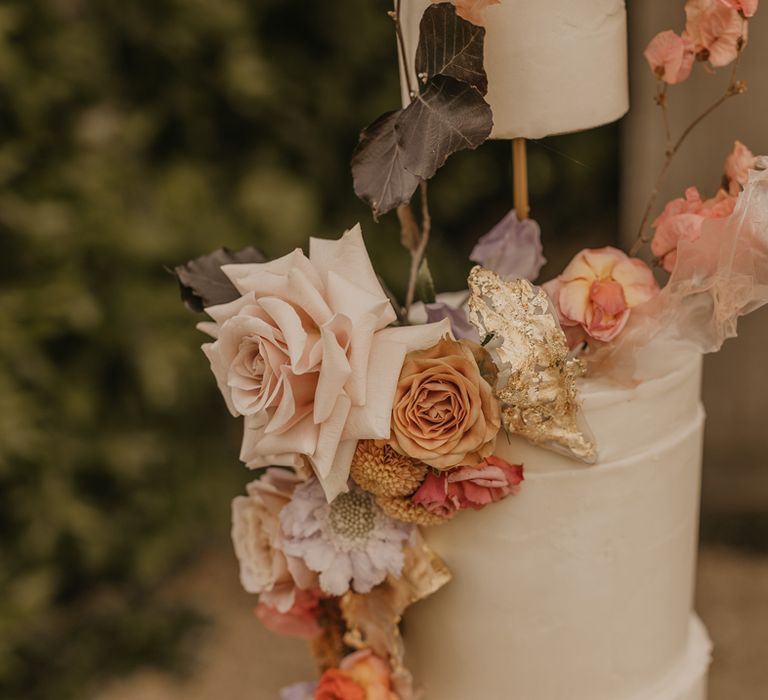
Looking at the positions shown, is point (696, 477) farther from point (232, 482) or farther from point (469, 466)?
point (232, 482)

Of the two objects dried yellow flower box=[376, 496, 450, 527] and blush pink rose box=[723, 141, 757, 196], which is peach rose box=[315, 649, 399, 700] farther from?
blush pink rose box=[723, 141, 757, 196]

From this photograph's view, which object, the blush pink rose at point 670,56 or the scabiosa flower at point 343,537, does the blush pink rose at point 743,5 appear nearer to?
the blush pink rose at point 670,56

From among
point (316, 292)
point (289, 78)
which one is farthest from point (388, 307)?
point (289, 78)

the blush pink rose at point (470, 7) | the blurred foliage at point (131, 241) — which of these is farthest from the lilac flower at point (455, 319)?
the blurred foliage at point (131, 241)

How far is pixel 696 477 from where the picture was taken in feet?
2.91

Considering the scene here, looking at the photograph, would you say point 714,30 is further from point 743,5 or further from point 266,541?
point 266,541

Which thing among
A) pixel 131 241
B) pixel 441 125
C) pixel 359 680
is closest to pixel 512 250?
pixel 441 125

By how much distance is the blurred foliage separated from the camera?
1.72m

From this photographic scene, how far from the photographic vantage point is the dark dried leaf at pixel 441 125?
71 centimetres

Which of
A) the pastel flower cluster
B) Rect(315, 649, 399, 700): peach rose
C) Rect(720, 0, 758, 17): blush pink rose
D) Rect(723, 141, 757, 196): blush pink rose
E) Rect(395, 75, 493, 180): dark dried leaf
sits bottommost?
Rect(315, 649, 399, 700): peach rose

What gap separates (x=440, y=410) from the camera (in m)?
0.73

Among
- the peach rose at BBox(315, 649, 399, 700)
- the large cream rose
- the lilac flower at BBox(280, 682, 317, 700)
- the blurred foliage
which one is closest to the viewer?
the large cream rose

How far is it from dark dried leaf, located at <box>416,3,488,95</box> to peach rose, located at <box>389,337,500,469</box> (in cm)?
20

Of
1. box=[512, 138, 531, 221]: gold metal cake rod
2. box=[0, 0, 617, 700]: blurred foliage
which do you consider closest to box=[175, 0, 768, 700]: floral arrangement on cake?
box=[512, 138, 531, 221]: gold metal cake rod
